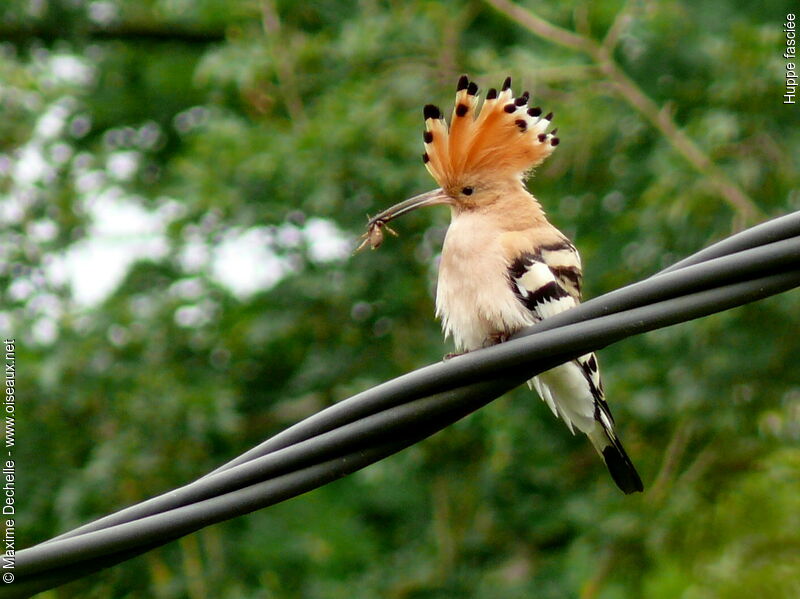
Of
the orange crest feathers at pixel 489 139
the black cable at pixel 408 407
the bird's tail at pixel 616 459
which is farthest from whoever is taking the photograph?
the orange crest feathers at pixel 489 139

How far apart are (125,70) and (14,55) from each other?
74 cm

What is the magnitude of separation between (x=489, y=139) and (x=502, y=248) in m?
0.45

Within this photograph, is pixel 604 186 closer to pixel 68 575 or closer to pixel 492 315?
pixel 492 315

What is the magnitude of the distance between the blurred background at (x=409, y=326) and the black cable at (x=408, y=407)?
119 inches

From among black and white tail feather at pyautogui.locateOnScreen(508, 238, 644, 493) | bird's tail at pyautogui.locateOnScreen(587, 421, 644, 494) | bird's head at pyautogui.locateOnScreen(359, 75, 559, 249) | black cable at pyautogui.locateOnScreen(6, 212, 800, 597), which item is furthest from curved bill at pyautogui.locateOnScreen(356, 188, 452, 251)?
black cable at pyautogui.locateOnScreen(6, 212, 800, 597)

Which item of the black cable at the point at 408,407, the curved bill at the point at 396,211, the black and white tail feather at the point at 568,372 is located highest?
the curved bill at the point at 396,211

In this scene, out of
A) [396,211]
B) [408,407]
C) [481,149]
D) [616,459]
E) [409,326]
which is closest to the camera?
[408,407]

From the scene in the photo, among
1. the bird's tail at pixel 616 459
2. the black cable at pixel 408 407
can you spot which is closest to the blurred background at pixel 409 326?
the bird's tail at pixel 616 459

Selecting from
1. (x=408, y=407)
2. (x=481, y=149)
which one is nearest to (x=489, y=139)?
(x=481, y=149)

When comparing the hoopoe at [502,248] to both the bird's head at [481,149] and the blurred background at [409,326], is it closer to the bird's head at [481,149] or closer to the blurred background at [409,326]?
the bird's head at [481,149]

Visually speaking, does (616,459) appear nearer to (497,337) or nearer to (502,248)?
(497,337)

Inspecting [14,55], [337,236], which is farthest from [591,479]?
[14,55]

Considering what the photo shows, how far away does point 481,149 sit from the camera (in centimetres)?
366

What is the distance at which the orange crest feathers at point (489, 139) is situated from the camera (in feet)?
11.6
